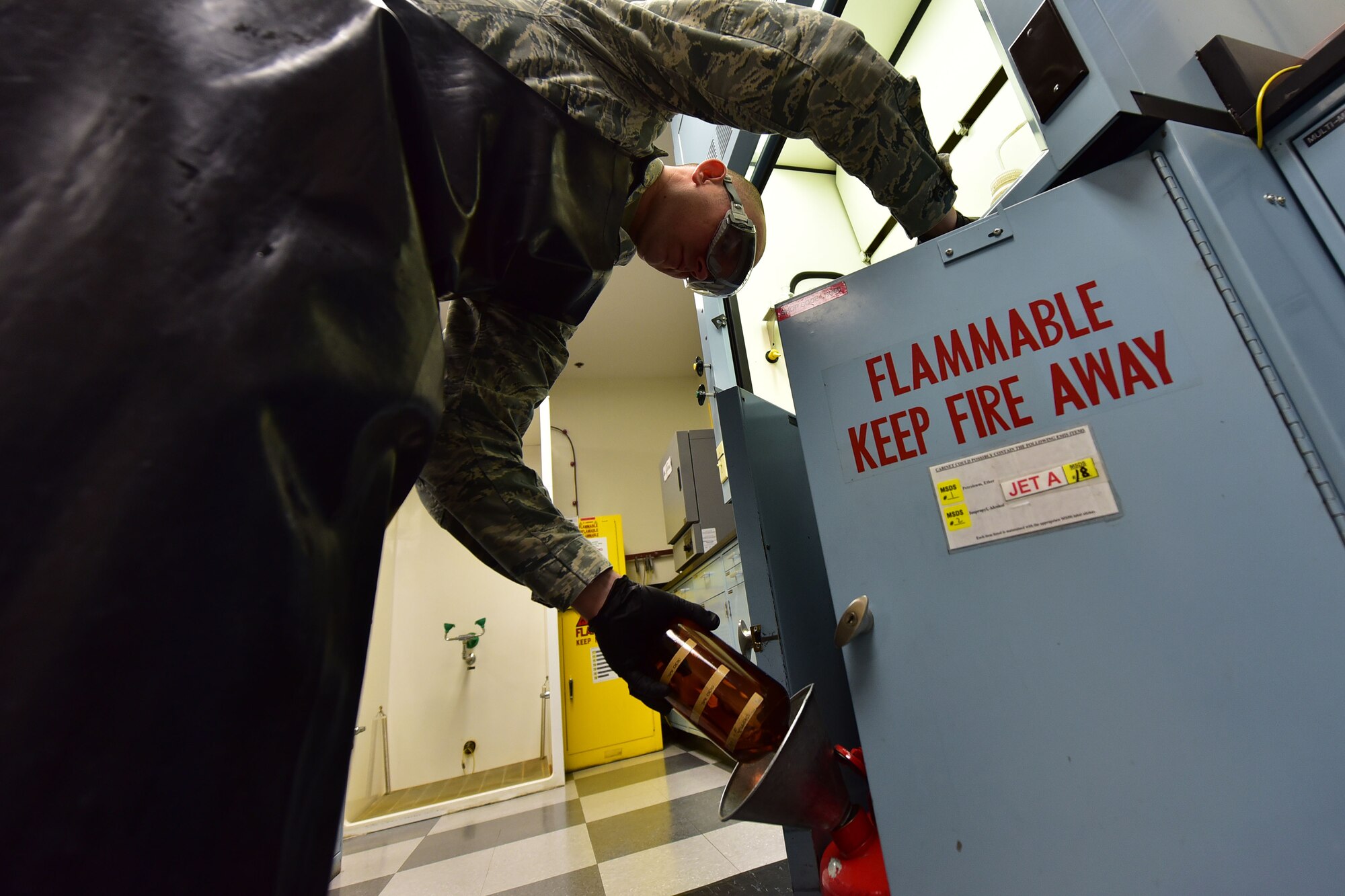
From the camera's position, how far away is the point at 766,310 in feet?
5.48

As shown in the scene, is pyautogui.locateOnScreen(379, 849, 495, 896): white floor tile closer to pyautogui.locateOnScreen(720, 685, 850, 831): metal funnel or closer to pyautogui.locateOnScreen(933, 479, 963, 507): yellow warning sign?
pyautogui.locateOnScreen(720, 685, 850, 831): metal funnel

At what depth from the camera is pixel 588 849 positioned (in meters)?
1.46

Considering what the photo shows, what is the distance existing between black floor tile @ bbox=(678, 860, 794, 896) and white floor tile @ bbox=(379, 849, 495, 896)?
58 cm

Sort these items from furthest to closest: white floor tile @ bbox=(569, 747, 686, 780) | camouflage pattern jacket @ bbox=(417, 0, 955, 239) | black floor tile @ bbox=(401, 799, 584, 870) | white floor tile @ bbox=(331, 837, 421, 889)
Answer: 1. white floor tile @ bbox=(569, 747, 686, 780)
2. black floor tile @ bbox=(401, 799, 584, 870)
3. white floor tile @ bbox=(331, 837, 421, 889)
4. camouflage pattern jacket @ bbox=(417, 0, 955, 239)

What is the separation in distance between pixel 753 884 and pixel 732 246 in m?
1.21

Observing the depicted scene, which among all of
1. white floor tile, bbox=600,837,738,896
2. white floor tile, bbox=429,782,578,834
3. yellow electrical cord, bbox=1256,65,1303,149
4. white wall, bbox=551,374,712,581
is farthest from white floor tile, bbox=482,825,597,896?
white wall, bbox=551,374,712,581

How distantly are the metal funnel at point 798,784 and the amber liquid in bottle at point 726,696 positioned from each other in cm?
3

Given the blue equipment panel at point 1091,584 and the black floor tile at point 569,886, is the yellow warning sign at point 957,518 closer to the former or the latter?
the blue equipment panel at point 1091,584

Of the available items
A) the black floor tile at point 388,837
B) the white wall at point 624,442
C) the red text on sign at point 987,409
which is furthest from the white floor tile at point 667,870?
the white wall at point 624,442

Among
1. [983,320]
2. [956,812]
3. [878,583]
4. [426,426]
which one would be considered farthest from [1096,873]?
[426,426]

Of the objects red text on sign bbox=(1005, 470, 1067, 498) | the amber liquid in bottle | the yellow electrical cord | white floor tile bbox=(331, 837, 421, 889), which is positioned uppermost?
the yellow electrical cord

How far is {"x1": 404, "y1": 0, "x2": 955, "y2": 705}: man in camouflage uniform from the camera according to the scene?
47cm

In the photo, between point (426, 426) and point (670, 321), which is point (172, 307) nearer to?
point (426, 426)

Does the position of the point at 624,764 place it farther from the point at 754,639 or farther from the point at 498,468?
the point at 498,468
